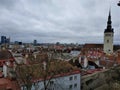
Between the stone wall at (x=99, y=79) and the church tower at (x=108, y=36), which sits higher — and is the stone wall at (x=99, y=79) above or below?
below

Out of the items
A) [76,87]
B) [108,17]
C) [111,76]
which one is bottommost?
[76,87]

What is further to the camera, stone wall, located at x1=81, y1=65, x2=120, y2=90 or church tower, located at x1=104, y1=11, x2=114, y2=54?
church tower, located at x1=104, y1=11, x2=114, y2=54

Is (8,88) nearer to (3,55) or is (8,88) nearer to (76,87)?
(76,87)

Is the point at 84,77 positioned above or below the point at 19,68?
below

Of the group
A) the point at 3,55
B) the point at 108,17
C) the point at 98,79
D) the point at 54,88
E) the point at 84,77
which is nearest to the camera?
the point at 54,88

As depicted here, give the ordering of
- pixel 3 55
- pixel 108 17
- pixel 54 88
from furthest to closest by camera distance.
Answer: pixel 108 17
pixel 3 55
pixel 54 88

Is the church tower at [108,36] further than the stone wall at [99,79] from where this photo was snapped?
Yes

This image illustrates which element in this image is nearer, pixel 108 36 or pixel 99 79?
pixel 99 79

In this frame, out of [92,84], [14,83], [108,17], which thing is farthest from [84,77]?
[108,17]

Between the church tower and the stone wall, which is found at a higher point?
the church tower

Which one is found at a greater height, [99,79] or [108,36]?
[108,36]

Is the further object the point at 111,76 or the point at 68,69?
the point at 68,69

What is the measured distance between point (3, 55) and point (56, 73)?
76.8 ft

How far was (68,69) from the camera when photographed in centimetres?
3353
